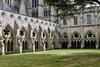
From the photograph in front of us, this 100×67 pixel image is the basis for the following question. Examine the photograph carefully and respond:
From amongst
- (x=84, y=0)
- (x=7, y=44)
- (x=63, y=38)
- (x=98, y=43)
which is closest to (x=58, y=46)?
(x=63, y=38)

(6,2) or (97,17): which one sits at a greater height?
(6,2)

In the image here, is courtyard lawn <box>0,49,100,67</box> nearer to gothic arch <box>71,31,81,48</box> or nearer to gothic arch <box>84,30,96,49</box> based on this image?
gothic arch <box>84,30,96,49</box>

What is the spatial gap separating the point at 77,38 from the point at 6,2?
53.6 feet

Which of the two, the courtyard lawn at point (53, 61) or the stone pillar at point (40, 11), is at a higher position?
the stone pillar at point (40, 11)

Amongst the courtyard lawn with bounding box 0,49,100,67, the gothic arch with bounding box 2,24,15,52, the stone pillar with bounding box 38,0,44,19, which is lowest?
the courtyard lawn with bounding box 0,49,100,67

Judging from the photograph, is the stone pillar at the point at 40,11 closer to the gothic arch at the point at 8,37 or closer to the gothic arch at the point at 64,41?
the gothic arch at the point at 64,41

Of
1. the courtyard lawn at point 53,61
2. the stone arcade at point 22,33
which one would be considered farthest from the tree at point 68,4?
the stone arcade at point 22,33

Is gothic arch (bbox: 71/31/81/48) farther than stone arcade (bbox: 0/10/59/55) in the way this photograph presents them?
Yes

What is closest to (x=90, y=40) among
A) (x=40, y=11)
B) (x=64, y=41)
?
(x=64, y=41)

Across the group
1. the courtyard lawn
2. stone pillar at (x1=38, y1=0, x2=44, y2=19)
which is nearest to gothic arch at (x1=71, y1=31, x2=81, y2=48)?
stone pillar at (x1=38, y1=0, x2=44, y2=19)

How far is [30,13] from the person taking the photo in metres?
50.4

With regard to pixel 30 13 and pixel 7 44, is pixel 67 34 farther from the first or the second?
pixel 7 44

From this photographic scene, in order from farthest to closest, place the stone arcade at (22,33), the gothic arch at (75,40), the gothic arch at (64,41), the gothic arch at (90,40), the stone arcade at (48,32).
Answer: the gothic arch at (64,41) < the gothic arch at (75,40) < the gothic arch at (90,40) < the stone arcade at (48,32) < the stone arcade at (22,33)

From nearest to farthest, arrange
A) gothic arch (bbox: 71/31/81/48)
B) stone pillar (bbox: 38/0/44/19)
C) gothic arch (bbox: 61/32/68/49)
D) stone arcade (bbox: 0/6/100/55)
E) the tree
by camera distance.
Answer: the tree → stone arcade (bbox: 0/6/100/55) → gothic arch (bbox: 71/31/81/48) → gothic arch (bbox: 61/32/68/49) → stone pillar (bbox: 38/0/44/19)
